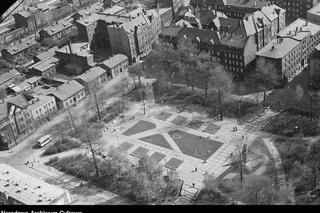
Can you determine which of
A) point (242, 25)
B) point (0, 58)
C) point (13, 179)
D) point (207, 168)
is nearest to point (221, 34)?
point (242, 25)

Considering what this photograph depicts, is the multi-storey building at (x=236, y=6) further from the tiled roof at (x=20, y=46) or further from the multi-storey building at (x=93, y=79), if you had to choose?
the tiled roof at (x=20, y=46)

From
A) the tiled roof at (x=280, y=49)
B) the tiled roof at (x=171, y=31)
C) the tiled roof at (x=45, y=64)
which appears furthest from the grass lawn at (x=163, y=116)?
the tiled roof at (x=45, y=64)

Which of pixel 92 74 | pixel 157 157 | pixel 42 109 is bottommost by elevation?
pixel 157 157

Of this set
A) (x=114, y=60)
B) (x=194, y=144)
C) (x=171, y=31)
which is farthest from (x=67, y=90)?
(x=194, y=144)

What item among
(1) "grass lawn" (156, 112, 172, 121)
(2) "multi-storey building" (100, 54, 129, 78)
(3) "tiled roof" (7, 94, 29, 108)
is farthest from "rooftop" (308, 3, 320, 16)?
(3) "tiled roof" (7, 94, 29, 108)

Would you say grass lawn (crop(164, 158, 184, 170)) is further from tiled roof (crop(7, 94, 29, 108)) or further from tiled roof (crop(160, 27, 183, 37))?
tiled roof (crop(160, 27, 183, 37))

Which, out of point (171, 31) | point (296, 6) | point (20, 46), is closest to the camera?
point (171, 31)

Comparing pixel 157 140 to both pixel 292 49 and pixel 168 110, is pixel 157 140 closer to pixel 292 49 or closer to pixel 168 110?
pixel 168 110

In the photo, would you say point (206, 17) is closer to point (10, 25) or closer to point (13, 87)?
point (13, 87)
